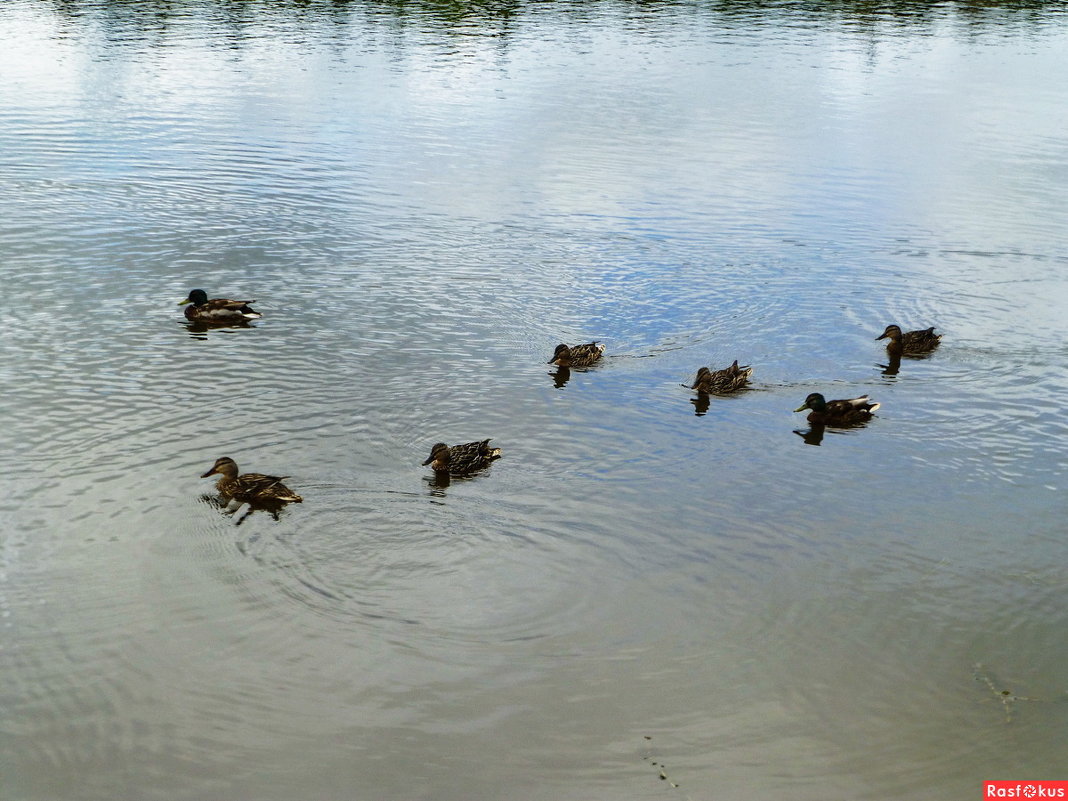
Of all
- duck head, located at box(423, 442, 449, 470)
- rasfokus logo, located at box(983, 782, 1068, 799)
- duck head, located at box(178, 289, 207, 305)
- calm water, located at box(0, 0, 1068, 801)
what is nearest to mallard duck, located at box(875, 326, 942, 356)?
calm water, located at box(0, 0, 1068, 801)

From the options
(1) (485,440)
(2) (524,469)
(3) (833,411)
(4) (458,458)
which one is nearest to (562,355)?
(1) (485,440)

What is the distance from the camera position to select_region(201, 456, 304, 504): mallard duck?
12242 mm

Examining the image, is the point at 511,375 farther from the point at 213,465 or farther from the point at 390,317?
the point at 213,465

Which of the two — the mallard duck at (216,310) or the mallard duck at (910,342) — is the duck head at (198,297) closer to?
the mallard duck at (216,310)

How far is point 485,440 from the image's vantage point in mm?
13758

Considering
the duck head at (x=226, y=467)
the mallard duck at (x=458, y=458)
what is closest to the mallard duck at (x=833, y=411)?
the mallard duck at (x=458, y=458)

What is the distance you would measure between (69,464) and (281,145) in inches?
741

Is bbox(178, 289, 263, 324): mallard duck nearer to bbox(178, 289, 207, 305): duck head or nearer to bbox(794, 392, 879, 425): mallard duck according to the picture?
bbox(178, 289, 207, 305): duck head

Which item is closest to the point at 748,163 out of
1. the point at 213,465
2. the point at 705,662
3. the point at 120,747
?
the point at 213,465

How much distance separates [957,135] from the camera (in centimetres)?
3422

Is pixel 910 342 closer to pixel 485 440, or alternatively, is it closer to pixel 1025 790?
pixel 485 440

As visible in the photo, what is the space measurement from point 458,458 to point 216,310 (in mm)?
6392

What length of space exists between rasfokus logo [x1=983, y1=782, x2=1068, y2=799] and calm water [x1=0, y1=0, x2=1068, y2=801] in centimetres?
10

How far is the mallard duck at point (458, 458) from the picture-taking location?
13.1m
